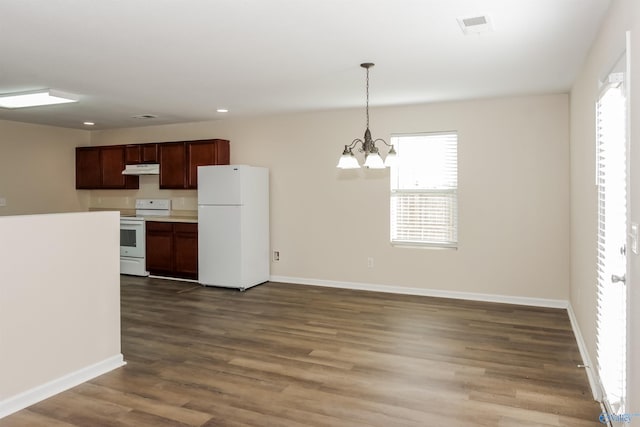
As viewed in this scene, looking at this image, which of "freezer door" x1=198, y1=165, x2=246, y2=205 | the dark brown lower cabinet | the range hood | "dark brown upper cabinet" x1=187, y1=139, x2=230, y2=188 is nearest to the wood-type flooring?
the dark brown lower cabinet

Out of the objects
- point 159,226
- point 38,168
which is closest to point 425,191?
point 159,226

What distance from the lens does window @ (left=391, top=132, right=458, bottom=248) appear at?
5.69 m

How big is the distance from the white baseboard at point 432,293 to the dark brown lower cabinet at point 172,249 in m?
1.19

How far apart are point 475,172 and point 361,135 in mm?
1485

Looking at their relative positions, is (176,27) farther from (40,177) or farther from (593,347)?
(40,177)

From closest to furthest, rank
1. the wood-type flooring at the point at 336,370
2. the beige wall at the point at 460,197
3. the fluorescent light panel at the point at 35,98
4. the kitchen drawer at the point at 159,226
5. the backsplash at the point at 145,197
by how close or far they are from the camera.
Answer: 1. the wood-type flooring at the point at 336,370
2. the fluorescent light panel at the point at 35,98
3. the beige wall at the point at 460,197
4. the kitchen drawer at the point at 159,226
5. the backsplash at the point at 145,197

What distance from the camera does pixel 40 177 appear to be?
24.1 feet

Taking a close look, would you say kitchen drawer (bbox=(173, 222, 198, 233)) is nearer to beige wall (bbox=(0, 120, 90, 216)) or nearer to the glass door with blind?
beige wall (bbox=(0, 120, 90, 216))

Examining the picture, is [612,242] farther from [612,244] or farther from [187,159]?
[187,159]

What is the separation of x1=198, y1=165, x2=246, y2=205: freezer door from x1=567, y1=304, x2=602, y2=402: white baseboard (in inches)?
156

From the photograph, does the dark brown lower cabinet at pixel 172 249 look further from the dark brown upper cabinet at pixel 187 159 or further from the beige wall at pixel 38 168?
the beige wall at pixel 38 168

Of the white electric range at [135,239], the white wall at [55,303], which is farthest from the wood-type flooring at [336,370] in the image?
the white electric range at [135,239]

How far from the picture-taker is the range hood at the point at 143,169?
7.13 meters

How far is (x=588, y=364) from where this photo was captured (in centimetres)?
338
